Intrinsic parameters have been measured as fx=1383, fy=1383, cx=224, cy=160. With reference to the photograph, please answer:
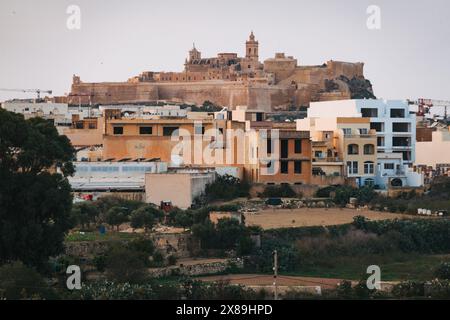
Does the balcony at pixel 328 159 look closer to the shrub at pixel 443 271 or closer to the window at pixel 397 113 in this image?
the window at pixel 397 113

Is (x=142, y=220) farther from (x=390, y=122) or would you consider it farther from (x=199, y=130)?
(x=390, y=122)

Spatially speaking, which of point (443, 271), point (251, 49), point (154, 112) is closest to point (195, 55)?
point (251, 49)

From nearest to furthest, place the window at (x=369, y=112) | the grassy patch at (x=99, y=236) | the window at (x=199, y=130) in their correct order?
the grassy patch at (x=99, y=236) < the window at (x=199, y=130) < the window at (x=369, y=112)

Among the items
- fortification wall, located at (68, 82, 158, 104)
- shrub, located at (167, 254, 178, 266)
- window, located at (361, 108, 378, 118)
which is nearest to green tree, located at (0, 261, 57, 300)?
shrub, located at (167, 254, 178, 266)

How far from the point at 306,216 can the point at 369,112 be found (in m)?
10.2

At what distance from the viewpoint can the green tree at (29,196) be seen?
2033 cm

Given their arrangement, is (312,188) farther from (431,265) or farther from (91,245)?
(91,245)

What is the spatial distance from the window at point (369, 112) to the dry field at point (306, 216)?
8.39 metres

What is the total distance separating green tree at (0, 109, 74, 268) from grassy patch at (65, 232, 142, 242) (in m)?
1.54

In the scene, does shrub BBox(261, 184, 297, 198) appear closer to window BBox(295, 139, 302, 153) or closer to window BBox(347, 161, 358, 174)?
window BBox(295, 139, 302, 153)

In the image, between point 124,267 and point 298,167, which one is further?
point 298,167

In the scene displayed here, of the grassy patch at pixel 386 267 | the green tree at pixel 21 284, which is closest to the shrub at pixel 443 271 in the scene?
the grassy patch at pixel 386 267

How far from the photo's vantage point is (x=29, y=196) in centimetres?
2055

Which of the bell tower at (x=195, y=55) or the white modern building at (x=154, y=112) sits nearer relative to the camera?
the white modern building at (x=154, y=112)
